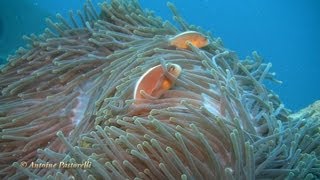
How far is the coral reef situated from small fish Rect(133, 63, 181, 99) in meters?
0.08

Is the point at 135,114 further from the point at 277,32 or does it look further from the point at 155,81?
the point at 277,32

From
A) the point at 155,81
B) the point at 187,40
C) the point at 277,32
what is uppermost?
the point at 277,32

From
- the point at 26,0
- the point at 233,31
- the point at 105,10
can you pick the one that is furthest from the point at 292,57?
the point at 105,10

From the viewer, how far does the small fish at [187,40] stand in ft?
11.2

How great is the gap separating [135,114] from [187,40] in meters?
1.13

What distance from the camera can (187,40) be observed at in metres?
3.49

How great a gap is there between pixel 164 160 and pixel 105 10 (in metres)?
2.52

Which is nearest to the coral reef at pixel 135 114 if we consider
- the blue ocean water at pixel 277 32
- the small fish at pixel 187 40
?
the small fish at pixel 187 40

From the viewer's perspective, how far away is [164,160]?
2.19 m

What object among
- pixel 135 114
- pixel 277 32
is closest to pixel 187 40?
pixel 135 114

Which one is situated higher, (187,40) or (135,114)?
(187,40)

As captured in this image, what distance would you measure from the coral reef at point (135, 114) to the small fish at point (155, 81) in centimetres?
8

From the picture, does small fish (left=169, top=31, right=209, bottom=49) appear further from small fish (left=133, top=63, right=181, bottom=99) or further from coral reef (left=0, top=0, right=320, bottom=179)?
small fish (left=133, top=63, right=181, bottom=99)

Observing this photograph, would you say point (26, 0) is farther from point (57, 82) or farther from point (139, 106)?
point (139, 106)
